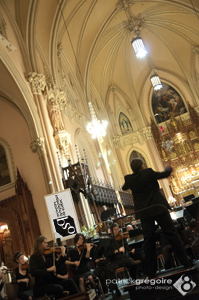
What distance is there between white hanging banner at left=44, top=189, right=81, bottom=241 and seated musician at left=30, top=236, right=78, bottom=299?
296cm

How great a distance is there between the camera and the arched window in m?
12.8

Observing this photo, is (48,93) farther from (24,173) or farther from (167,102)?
(167,102)

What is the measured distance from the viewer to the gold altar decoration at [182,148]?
20.6 m

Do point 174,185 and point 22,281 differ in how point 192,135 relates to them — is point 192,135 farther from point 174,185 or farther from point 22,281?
point 22,281

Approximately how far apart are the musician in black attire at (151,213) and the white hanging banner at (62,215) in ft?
14.2

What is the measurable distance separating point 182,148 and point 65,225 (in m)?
15.0

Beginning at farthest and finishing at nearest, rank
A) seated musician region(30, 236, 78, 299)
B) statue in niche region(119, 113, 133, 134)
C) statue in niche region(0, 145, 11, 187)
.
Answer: statue in niche region(119, 113, 133, 134)
statue in niche region(0, 145, 11, 187)
seated musician region(30, 236, 78, 299)

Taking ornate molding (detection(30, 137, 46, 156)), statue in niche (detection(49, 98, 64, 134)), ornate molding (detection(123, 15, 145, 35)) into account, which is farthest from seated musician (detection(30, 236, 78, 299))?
ornate molding (detection(123, 15, 145, 35))

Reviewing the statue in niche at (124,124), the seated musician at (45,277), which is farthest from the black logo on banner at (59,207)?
the statue in niche at (124,124)

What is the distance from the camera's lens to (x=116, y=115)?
23703 millimetres

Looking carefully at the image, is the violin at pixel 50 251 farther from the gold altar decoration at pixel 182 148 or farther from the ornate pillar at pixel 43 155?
the gold altar decoration at pixel 182 148

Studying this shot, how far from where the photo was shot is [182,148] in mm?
21547

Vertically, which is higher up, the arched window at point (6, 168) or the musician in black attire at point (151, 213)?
the arched window at point (6, 168)

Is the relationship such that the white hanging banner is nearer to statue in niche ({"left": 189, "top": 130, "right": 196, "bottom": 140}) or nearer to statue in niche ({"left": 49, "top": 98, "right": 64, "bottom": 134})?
statue in niche ({"left": 49, "top": 98, "right": 64, "bottom": 134})
